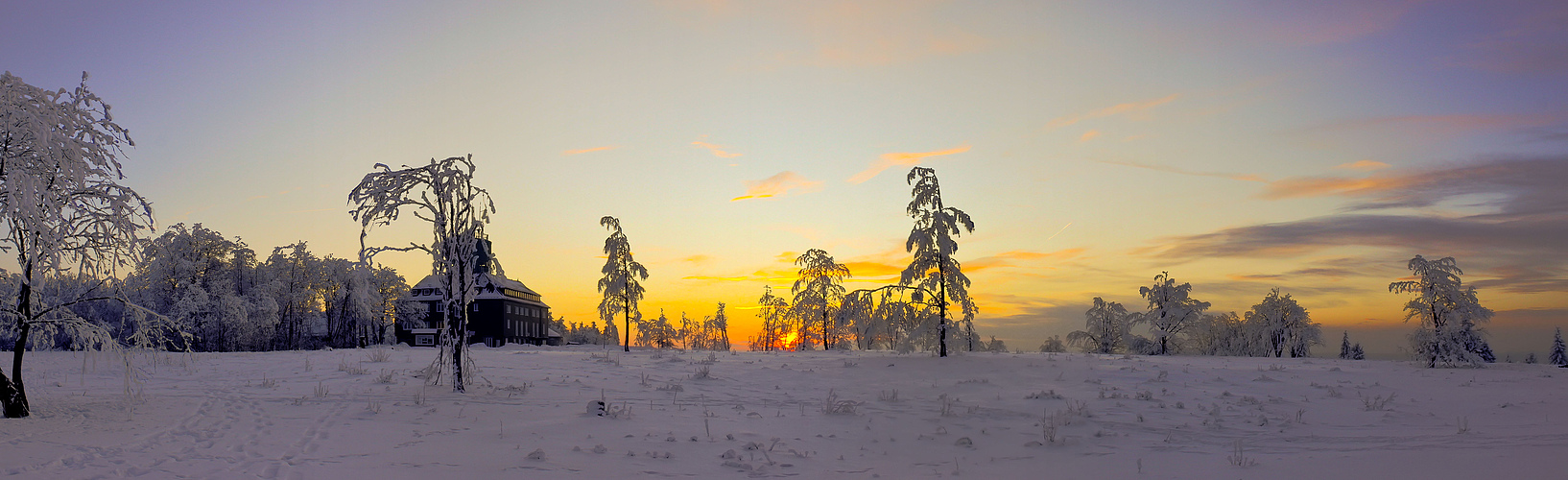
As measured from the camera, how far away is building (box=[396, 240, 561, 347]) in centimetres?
7556

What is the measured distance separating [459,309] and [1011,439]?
11.5 meters

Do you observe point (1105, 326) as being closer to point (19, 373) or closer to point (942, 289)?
point (942, 289)

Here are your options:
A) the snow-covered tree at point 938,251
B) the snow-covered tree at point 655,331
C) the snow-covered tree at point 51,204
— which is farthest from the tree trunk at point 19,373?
the snow-covered tree at point 655,331

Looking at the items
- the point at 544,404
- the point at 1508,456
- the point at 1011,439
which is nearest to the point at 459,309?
the point at 544,404

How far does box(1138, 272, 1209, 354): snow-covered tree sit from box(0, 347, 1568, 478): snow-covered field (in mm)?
24073

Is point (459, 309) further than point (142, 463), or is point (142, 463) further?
point (459, 309)

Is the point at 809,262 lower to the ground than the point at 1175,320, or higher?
higher

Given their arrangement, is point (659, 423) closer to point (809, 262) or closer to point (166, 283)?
point (809, 262)

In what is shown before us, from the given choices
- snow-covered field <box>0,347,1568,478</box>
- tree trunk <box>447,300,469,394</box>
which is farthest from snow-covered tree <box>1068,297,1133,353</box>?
tree trunk <box>447,300,469,394</box>

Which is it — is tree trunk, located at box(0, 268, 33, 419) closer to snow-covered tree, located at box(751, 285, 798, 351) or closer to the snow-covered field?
the snow-covered field

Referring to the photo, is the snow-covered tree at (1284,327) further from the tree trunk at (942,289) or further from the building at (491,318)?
the building at (491,318)

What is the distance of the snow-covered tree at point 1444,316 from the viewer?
90.1ft

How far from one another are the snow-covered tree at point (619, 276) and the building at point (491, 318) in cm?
3051

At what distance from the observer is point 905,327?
28.7 metres
